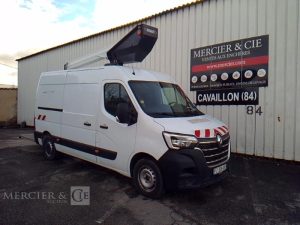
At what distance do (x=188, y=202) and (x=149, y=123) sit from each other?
150 centimetres

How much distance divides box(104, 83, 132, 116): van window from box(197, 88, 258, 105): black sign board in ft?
13.7

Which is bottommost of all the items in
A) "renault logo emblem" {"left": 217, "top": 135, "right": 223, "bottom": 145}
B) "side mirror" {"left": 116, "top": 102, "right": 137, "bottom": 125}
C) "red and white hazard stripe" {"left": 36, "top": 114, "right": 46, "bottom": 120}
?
"renault logo emblem" {"left": 217, "top": 135, "right": 223, "bottom": 145}

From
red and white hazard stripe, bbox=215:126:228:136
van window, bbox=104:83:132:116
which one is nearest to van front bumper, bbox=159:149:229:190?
red and white hazard stripe, bbox=215:126:228:136

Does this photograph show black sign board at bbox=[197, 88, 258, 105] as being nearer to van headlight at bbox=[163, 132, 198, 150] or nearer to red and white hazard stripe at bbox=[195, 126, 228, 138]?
red and white hazard stripe at bbox=[195, 126, 228, 138]

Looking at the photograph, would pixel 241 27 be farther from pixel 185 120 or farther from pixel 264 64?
pixel 185 120

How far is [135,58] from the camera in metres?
6.68

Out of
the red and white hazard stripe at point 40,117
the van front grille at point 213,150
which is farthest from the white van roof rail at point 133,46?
the van front grille at point 213,150

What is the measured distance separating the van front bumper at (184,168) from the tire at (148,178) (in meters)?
0.18

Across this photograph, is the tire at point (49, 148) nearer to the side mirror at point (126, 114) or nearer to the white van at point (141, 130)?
the white van at point (141, 130)

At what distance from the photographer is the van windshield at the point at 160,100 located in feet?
15.4

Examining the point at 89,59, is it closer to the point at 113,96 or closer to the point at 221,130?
the point at 113,96

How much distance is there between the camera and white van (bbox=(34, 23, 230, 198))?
4145 millimetres

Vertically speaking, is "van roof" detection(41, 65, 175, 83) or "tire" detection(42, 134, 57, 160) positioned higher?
"van roof" detection(41, 65, 175, 83)

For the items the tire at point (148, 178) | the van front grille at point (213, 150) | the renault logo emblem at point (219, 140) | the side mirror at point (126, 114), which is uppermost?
the side mirror at point (126, 114)
